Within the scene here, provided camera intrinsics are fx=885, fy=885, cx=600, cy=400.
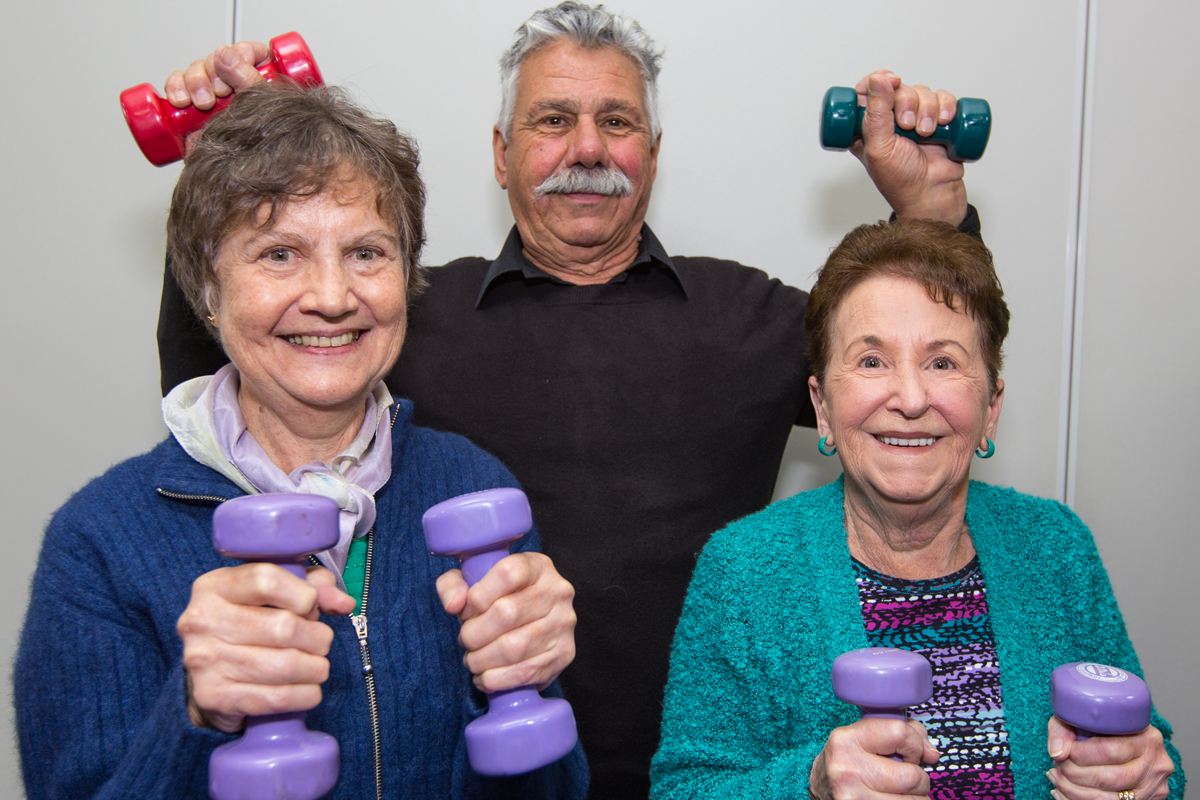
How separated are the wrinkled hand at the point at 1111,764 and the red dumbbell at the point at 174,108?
5.08 feet

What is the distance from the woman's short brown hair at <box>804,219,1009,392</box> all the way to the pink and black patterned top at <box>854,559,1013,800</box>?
34 cm

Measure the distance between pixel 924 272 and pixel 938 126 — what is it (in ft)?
1.63

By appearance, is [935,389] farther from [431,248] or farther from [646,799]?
[431,248]

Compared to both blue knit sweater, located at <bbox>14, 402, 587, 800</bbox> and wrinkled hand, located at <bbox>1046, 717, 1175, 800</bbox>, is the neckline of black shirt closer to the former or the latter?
blue knit sweater, located at <bbox>14, 402, 587, 800</bbox>

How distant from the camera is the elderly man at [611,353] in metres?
1.73

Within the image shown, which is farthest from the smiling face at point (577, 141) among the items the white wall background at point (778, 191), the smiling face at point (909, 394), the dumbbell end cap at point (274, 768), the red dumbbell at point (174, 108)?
the dumbbell end cap at point (274, 768)

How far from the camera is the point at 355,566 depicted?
120cm

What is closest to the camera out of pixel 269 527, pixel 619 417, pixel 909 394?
pixel 269 527

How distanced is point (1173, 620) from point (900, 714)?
168 cm

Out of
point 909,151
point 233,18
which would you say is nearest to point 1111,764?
point 909,151

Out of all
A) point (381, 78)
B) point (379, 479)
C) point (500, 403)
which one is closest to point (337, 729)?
point (379, 479)

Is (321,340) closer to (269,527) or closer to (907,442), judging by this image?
(269,527)

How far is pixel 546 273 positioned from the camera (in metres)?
1.95

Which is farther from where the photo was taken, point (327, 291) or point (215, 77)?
point (215, 77)
